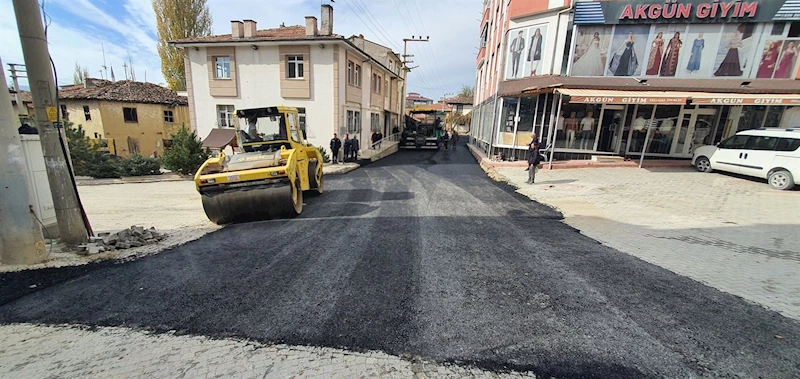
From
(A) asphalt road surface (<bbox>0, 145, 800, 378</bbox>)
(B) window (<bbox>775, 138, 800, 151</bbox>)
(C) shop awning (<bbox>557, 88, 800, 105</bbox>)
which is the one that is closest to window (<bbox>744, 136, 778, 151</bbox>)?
(B) window (<bbox>775, 138, 800, 151</bbox>)

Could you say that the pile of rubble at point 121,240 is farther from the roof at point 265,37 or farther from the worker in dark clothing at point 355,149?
the roof at point 265,37

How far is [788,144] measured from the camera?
31.3 feet

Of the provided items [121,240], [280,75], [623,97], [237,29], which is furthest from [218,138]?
[623,97]

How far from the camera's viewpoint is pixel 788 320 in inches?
131

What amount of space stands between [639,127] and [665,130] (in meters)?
1.16

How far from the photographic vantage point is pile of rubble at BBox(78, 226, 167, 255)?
4.99 metres

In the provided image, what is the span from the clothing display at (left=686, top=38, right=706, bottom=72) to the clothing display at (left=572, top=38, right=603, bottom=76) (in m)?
3.52

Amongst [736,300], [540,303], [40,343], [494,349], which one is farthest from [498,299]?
[40,343]

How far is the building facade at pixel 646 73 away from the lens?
12.7 meters

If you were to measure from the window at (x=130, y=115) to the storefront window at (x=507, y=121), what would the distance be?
28.5 metres

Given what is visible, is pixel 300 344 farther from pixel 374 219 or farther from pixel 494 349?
pixel 374 219

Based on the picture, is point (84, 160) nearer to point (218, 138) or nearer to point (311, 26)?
point (218, 138)

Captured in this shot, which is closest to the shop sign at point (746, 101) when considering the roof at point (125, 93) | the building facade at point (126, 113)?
the building facade at point (126, 113)

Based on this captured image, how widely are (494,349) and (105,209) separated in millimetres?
9858
